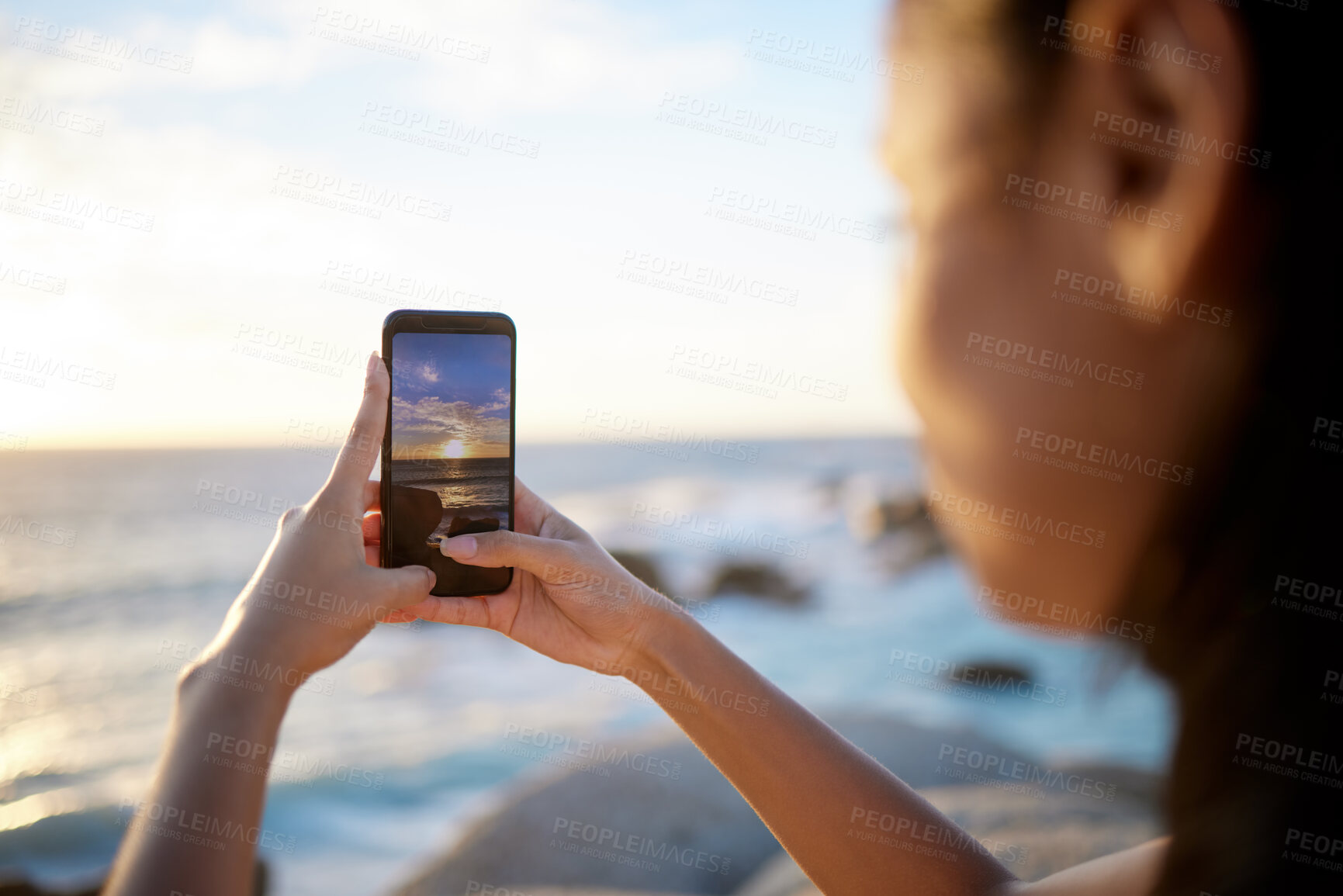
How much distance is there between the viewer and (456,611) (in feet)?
7.80

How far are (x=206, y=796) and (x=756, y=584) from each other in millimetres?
19379

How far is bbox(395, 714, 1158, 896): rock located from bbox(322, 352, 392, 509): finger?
15.9 feet

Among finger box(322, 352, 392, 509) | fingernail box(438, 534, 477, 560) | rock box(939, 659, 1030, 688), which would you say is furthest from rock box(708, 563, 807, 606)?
finger box(322, 352, 392, 509)

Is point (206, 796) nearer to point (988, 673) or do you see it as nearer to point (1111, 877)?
point (1111, 877)

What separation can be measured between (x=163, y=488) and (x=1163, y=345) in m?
39.4

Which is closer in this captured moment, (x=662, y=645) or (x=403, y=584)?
(x=403, y=584)

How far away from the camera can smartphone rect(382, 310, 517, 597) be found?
92.6 inches

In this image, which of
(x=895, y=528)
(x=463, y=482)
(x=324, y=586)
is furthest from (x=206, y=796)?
(x=895, y=528)

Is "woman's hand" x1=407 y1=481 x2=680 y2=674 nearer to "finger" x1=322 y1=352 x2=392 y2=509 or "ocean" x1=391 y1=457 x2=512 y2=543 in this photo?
"ocean" x1=391 y1=457 x2=512 y2=543

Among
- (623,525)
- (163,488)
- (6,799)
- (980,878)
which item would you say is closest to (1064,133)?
(980,878)

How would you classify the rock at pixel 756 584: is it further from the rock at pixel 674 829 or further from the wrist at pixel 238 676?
the wrist at pixel 238 676

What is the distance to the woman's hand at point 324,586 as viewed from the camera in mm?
1489

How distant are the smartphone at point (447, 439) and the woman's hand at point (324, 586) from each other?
11 cm

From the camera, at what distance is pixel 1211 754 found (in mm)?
1028
